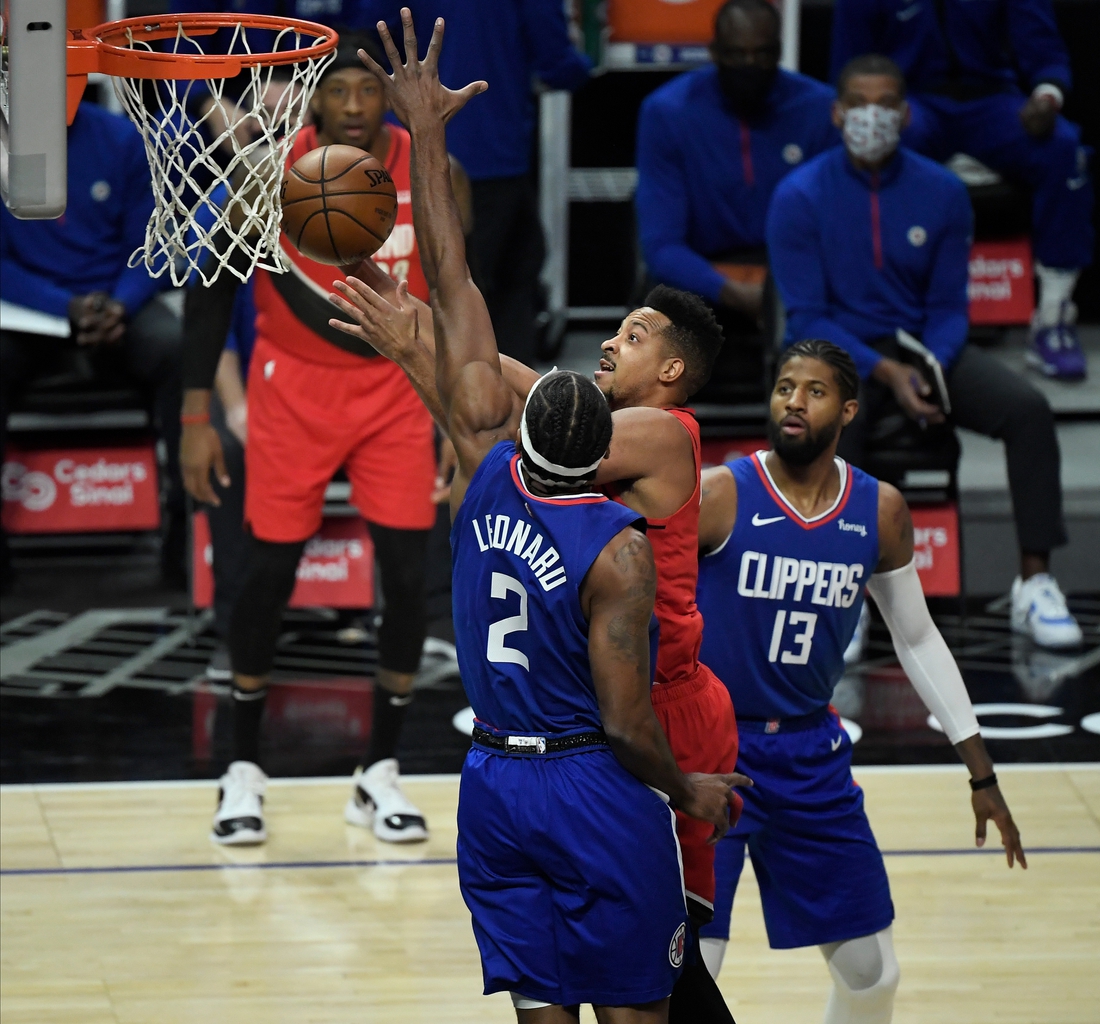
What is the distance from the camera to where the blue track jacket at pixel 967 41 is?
843cm

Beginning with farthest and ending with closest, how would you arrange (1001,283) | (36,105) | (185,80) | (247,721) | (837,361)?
(1001,283), (247,721), (837,361), (185,80), (36,105)

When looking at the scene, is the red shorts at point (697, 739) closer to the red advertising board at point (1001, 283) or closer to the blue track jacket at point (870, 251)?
the blue track jacket at point (870, 251)

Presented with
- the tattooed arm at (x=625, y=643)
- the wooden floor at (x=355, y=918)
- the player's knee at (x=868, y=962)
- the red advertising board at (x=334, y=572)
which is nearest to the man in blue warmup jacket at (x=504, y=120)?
the red advertising board at (x=334, y=572)

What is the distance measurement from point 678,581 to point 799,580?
1.75 feet

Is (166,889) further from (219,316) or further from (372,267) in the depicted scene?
(372,267)

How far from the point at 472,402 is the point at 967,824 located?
2758mm

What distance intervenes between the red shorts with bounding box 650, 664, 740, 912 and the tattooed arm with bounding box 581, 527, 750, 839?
0.37 m

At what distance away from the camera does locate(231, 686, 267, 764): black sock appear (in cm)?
538

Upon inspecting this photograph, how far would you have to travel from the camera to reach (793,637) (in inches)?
155

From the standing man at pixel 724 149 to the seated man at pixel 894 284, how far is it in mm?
489

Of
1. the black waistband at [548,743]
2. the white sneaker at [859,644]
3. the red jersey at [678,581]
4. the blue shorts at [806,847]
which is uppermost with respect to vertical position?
the red jersey at [678,581]

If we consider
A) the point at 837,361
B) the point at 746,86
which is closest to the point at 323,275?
the point at 837,361

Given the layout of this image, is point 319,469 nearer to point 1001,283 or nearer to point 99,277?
point 99,277

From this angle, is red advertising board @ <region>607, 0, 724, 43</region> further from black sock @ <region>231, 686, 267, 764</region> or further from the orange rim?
the orange rim
